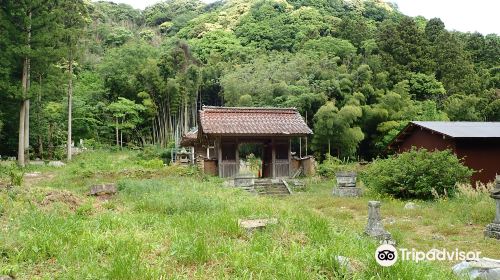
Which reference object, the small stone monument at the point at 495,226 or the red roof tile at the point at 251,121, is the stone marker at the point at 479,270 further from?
the red roof tile at the point at 251,121

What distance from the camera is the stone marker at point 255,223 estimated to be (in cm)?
555

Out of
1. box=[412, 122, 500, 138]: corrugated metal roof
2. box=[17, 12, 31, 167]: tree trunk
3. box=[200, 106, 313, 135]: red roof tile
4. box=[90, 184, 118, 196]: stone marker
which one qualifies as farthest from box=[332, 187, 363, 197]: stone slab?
box=[17, 12, 31, 167]: tree trunk

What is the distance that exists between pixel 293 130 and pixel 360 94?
848cm

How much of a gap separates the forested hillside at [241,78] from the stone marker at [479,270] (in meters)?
18.2

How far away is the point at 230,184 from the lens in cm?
1698

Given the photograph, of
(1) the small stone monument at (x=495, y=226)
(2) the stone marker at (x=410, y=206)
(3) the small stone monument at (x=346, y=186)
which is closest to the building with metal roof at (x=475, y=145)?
(3) the small stone monument at (x=346, y=186)

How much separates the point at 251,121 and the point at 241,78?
11339 millimetres

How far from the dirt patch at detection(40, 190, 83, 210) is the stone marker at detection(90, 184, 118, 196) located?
2.70 m

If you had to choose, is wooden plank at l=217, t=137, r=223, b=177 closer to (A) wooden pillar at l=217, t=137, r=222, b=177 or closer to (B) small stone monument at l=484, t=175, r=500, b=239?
(A) wooden pillar at l=217, t=137, r=222, b=177

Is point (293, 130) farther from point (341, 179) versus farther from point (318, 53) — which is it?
point (318, 53)

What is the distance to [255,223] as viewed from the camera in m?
5.80

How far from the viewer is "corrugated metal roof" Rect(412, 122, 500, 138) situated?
51.0 ft

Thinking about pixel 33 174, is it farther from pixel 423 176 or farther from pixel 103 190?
pixel 423 176

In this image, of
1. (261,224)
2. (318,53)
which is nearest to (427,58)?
(318,53)
